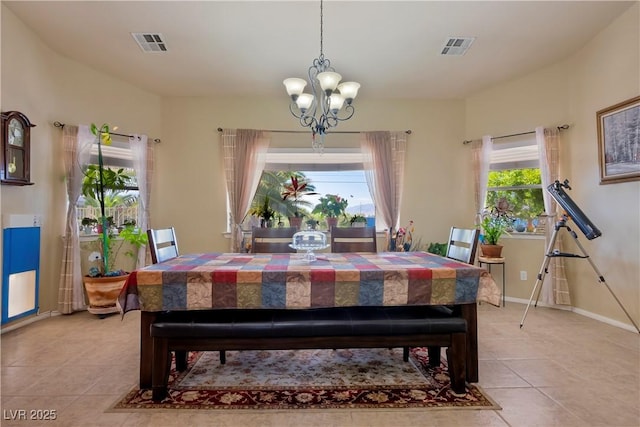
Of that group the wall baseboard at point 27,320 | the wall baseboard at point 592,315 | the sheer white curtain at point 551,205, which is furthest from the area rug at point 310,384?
the sheer white curtain at point 551,205

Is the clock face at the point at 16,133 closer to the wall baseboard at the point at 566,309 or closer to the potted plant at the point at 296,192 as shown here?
the wall baseboard at the point at 566,309

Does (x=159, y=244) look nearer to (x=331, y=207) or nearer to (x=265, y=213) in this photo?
(x=265, y=213)

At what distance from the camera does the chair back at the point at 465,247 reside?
217 cm

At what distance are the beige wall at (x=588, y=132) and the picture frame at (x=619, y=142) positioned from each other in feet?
0.31

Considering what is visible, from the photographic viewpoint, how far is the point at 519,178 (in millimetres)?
4211

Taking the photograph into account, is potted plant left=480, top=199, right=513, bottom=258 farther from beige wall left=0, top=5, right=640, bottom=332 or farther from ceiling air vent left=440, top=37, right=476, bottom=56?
ceiling air vent left=440, top=37, right=476, bottom=56

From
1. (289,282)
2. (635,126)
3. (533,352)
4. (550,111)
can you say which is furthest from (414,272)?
(550,111)

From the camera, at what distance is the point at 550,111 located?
3863mm

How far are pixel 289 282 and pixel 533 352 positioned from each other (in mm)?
2028

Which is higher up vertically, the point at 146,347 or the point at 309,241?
the point at 309,241

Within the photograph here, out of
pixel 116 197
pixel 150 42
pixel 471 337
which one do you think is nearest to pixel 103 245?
pixel 116 197

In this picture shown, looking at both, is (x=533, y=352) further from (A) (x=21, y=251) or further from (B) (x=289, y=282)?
(A) (x=21, y=251)

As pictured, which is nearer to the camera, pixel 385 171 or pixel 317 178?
pixel 385 171

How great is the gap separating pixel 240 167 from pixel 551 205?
12.2 ft
